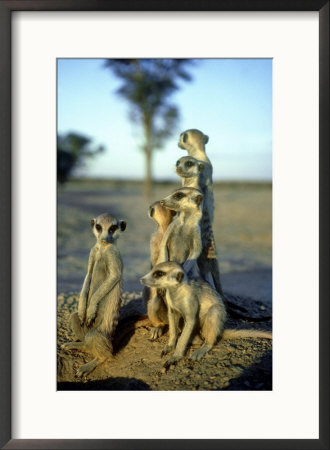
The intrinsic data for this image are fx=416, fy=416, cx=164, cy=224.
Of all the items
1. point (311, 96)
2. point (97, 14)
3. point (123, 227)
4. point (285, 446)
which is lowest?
point (285, 446)

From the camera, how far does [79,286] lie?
680cm

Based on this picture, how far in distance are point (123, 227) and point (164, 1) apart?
1.86 m

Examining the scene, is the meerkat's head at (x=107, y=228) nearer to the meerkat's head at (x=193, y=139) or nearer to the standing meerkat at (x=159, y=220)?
the standing meerkat at (x=159, y=220)

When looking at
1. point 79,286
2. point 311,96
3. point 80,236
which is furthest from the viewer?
point 80,236

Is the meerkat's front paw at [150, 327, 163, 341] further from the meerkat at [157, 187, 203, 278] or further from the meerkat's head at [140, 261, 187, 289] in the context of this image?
the meerkat's head at [140, 261, 187, 289]

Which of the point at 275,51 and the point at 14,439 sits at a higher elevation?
the point at 275,51

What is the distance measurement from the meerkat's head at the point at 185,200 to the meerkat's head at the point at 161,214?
1.28ft

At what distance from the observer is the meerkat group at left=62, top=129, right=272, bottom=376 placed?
3.56 meters

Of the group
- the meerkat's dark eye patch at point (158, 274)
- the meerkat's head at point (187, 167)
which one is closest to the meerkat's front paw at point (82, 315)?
the meerkat's dark eye patch at point (158, 274)

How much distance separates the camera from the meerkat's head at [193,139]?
451 centimetres

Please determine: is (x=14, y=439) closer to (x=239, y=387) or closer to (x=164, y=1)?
(x=239, y=387)

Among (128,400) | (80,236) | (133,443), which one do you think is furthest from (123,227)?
(80,236)

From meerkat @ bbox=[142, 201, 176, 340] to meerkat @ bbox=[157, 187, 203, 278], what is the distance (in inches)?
11.2

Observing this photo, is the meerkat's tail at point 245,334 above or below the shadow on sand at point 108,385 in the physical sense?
above
